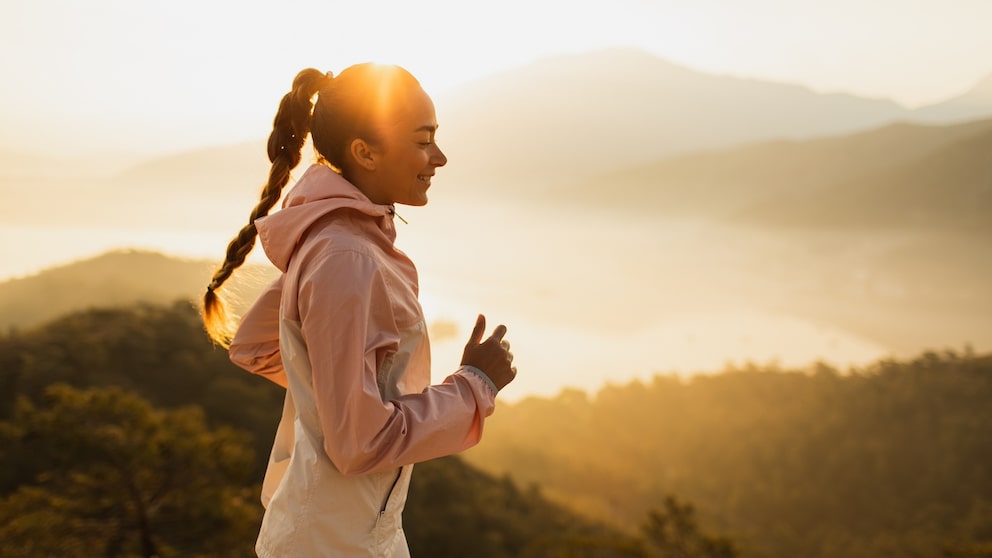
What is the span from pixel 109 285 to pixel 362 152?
25.6 metres

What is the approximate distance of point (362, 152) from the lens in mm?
1246

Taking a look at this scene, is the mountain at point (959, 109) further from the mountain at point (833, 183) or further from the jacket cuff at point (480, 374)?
the jacket cuff at point (480, 374)

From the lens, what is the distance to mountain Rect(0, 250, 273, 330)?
1.62 meters

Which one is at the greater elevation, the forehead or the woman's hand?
the forehead

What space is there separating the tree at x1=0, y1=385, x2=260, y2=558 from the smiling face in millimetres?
3892

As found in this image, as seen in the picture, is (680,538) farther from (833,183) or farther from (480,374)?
(833,183)

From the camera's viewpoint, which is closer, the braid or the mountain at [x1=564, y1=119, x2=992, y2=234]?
the braid

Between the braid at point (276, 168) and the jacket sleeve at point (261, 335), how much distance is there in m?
0.12

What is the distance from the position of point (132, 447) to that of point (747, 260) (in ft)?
524

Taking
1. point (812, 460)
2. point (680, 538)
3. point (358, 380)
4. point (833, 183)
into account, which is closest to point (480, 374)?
point (358, 380)

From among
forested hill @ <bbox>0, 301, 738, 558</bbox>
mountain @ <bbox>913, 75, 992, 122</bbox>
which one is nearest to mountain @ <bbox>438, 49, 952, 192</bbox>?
mountain @ <bbox>913, 75, 992, 122</bbox>

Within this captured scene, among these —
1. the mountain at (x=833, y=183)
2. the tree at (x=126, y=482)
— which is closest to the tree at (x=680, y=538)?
the tree at (x=126, y=482)

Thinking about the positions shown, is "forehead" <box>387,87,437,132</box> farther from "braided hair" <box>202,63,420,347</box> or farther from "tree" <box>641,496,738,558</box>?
"tree" <box>641,496,738,558</box>

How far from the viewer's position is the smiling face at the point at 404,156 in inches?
48.6
